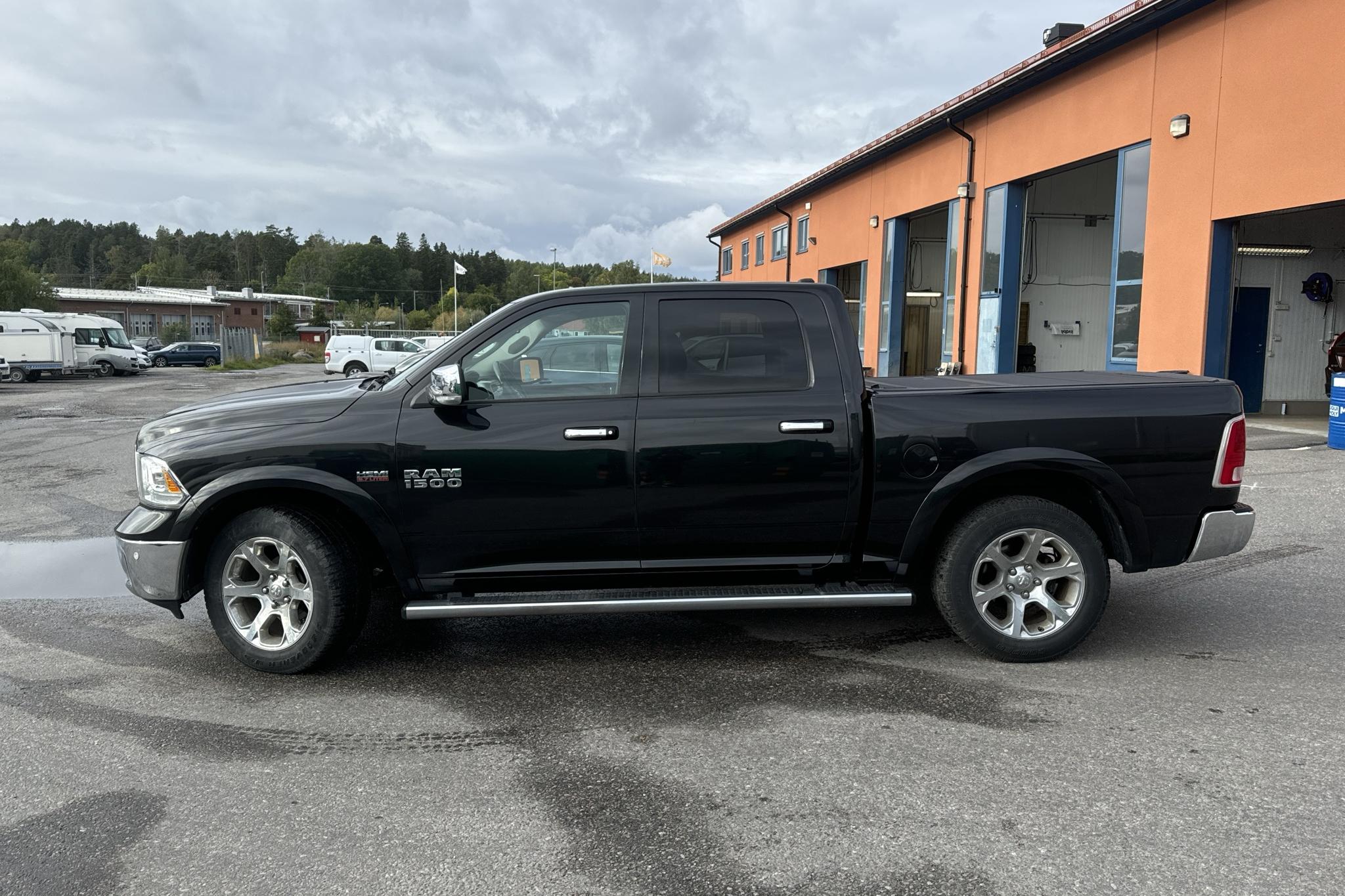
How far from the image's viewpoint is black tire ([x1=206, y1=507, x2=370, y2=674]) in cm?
469

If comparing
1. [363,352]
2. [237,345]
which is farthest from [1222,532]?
[237,345]

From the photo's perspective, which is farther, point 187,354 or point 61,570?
point 187,354

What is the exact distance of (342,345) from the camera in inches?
1548

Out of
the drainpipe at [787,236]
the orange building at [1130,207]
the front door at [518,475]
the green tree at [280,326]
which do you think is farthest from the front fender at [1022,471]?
the green tree at [280,326]

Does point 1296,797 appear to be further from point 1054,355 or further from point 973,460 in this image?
point 1054,355

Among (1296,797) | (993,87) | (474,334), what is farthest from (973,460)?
(993,87)

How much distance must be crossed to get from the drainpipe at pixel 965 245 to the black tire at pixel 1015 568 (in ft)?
51.2

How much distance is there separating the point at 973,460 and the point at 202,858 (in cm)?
359

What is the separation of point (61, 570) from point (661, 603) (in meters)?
5.00

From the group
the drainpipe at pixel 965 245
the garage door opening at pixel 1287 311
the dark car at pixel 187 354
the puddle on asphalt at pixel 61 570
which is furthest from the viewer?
the dark car at pixel 187 354

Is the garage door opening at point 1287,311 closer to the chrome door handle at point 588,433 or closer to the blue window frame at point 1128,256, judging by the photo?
the blue window frame at point 1128,256

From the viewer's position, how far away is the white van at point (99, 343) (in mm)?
38281

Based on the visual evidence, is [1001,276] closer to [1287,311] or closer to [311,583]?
[1287,311]

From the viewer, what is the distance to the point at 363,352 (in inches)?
1548
